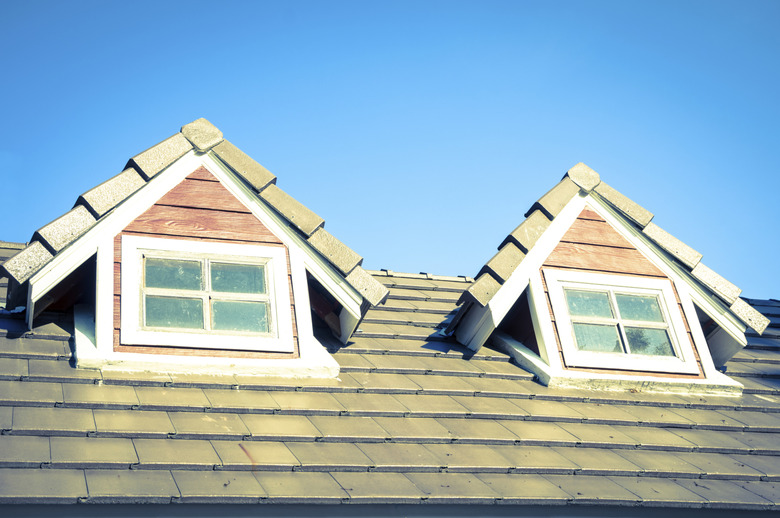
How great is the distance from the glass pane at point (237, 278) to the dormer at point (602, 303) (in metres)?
1.62

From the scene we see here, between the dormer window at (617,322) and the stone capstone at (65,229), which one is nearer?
the stone capstone at (65,229)

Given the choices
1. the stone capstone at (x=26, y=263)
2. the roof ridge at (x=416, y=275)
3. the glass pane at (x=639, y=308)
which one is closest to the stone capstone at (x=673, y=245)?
the glass pane at (x=639, y=308)

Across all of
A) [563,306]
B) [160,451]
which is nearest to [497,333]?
[563,306]

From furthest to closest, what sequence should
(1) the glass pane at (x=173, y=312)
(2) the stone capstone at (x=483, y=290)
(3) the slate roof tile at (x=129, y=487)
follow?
(2) the stone capstone at (x=483, y=290) → (1) the glass pane at (x=173, y=312) → (3) the slate roof tile at (x=129, y=487)

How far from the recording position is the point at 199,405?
4.35 meters

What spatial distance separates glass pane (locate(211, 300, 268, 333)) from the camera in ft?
16.5

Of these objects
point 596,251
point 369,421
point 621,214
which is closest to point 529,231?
point 596,251

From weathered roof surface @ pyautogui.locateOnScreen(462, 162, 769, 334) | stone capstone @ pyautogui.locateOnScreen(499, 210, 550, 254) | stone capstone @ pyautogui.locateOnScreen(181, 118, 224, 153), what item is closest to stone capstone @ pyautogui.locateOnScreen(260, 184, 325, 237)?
stone capstone @ pyautogui.locateOnScreen(181, 118, 224, 153)

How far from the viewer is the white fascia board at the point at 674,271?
6.32 metres

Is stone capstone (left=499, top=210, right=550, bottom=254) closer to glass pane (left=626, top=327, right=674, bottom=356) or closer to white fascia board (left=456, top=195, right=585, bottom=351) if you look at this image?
white fascia board (left=456, top=195, right=585, bottom=351)

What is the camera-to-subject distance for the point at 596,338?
5.93 meters

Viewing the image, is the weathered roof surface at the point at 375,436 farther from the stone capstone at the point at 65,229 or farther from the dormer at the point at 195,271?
the stone capstone at the point at 65,229

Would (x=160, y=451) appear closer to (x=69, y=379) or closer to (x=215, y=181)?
(x=69, y=379)

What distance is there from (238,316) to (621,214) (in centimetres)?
345
